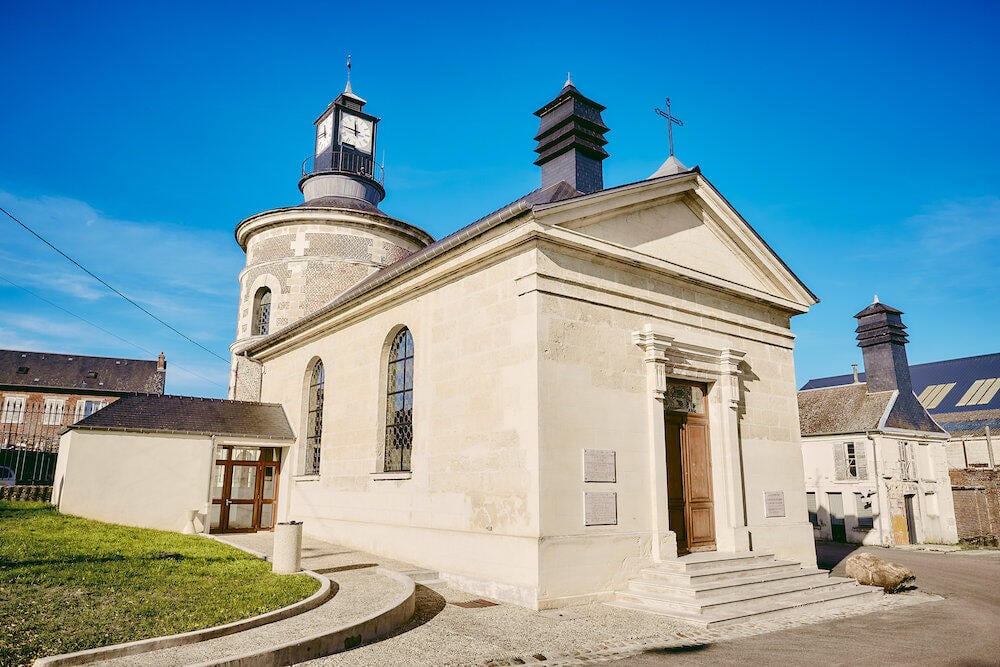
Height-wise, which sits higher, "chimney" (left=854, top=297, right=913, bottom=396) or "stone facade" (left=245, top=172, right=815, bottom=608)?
"chimney" (left=854, top=297, right=913, bottom=396)

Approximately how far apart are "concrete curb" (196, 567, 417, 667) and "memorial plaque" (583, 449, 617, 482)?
3.00 m

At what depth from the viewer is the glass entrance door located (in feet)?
53.8

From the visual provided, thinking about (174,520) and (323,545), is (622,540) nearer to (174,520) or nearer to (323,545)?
(323,545)

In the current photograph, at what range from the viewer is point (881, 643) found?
716 cm

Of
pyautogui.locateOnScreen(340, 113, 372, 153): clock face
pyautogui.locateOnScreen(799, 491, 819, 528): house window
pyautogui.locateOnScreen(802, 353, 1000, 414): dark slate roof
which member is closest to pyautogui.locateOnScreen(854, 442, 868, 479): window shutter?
pyautogui.locateOnScreen(799, 491, 819, 528): house window

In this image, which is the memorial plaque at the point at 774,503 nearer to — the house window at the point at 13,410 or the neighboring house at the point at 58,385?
the neighboring house at the point at 58,385

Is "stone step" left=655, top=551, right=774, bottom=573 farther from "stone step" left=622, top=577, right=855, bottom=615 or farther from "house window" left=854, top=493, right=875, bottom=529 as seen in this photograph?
"house window" left=854, top=493, right=875, bottom=529

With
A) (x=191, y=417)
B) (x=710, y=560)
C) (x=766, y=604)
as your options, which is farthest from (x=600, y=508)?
(x=191, y=417)


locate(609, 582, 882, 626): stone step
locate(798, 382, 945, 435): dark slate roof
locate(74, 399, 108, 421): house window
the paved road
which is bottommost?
the paved road

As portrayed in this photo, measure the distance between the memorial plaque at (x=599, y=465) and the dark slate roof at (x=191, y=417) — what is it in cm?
975

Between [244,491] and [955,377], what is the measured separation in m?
41.7

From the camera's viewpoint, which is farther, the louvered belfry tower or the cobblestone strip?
the louvered belfry tower

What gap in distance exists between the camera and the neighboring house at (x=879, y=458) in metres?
26.0

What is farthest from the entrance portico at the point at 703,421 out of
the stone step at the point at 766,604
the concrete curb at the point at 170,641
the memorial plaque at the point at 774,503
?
the concrete curb at the point at 170,641
